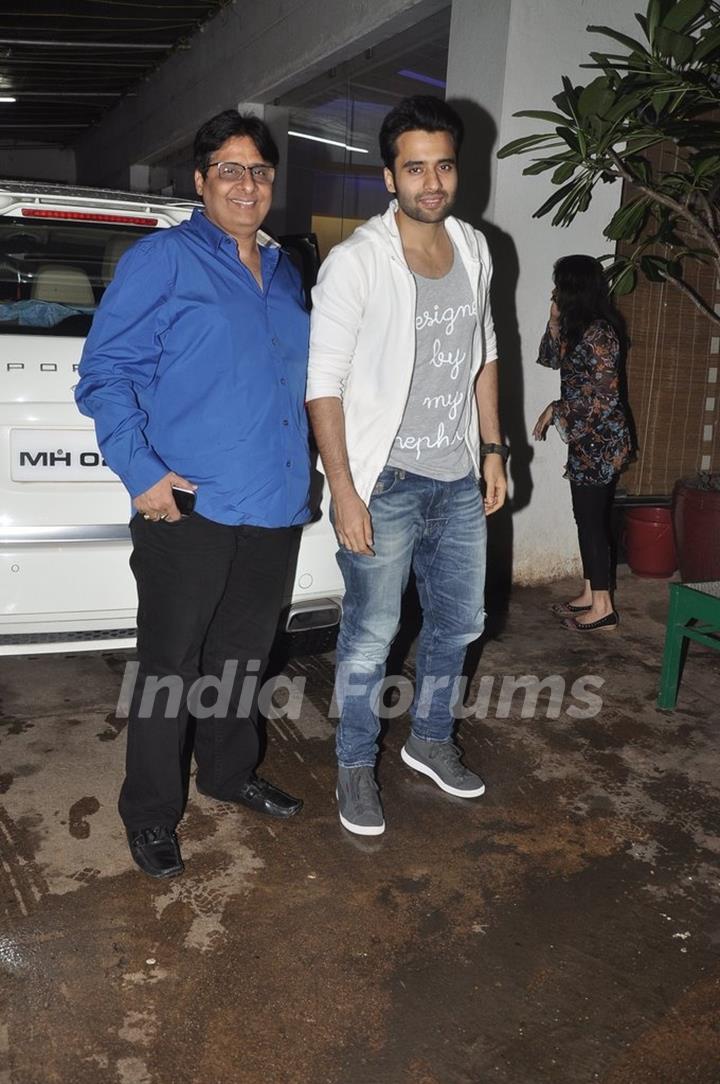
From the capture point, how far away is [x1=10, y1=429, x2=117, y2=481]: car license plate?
2805 mm

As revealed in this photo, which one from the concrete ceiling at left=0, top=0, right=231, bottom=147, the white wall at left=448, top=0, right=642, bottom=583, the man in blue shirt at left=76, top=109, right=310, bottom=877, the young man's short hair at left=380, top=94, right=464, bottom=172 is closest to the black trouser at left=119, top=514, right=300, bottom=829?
the man in blue shirt at left=76, top=109, right=310, bottom=877

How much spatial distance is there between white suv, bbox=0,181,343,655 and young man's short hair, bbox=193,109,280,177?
2.58 ft

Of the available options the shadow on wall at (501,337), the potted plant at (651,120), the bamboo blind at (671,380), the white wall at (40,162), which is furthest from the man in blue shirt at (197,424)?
the white wall at (40,162)

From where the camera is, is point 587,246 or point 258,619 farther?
point 587,246

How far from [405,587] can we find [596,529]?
2.21 m

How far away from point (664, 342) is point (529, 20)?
215cm

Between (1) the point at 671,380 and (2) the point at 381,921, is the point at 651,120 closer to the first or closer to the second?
(1) the point at 671,380

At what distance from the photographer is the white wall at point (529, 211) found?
4.68 m

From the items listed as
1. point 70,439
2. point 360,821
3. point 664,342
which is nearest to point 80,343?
point 70,439

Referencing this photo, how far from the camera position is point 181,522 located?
7.71 ft

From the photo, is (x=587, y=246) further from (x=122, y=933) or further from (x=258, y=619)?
(x=122, y=933)

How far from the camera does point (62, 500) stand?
286cm

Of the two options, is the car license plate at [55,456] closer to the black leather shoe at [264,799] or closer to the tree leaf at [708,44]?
the black leather shoe at [264,799]

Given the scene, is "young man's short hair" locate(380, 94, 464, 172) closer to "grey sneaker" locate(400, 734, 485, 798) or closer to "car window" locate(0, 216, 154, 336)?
"car window" locate(0, 216, 154, 336)
